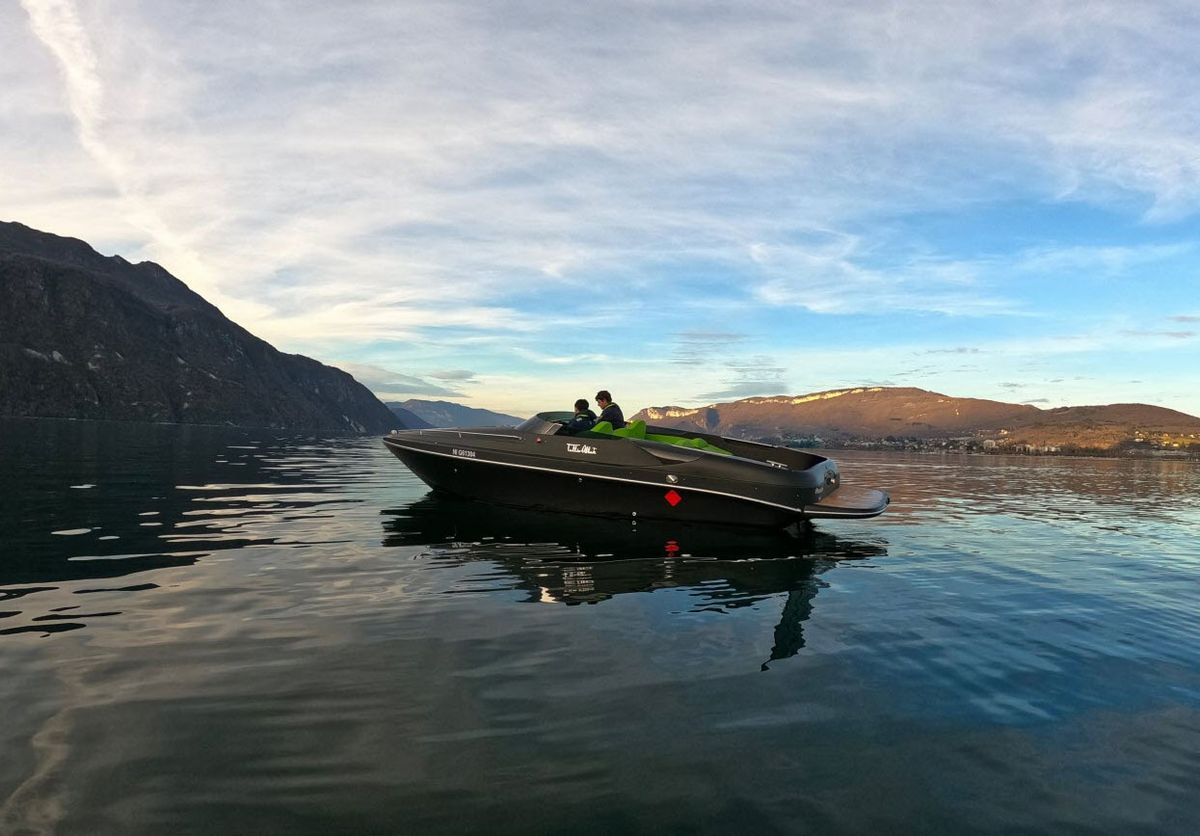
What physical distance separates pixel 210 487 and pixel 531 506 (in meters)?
10.9

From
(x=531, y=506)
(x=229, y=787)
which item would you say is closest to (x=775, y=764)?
(x=229, y=787)

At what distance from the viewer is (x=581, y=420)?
1565 cm

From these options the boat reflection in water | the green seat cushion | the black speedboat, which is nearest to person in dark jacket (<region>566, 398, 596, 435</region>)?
the black speedboat

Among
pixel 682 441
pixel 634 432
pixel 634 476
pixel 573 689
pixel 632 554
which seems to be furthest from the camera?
pixel 682 441

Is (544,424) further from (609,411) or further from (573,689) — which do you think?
(573,689)

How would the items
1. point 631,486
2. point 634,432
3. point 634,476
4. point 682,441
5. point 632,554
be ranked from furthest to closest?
point 682,441 < point 634,432 < point 631,486 < point 634,476 < point 632,554

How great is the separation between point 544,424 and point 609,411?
158 cm

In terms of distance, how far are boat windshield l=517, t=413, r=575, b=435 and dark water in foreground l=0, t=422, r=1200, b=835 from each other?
4.05 meters

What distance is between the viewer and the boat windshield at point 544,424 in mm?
15266

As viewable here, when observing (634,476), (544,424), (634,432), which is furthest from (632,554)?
(544,424)

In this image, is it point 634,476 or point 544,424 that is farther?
point 544,424

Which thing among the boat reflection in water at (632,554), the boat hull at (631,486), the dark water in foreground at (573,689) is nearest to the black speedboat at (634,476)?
the boat hull at (631,486)

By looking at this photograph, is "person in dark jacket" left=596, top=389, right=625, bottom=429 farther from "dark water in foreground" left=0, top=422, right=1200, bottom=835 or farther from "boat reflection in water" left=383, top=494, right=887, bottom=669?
"dark water in foreground" left=0, top=422, right=1200, bottom=835

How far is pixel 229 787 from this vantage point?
390 centimetres
